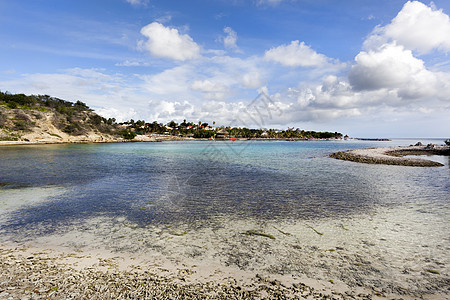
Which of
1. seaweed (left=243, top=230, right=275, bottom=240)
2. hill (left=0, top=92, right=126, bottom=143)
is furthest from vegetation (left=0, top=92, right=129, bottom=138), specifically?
seaweed (left=243, top=230, right=275, bottom=240)

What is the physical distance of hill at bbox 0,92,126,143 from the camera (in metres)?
97.2

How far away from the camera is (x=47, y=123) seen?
115562 millimetres

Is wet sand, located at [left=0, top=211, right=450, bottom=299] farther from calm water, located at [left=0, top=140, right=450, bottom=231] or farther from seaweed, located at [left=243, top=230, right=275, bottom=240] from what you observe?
calm water, located at [left=0, top=140, right=450, bottom=231]

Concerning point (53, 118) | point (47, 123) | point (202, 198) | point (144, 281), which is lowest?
point (202, 198)

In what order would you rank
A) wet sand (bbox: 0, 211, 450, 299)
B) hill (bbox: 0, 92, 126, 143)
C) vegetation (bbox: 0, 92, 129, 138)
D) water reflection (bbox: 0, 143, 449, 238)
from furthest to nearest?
vegetation (bbox: 0, 92, 129, 138), hill (bbox: 0, 92, 126, 143), water reflection (bbox: 0, 143, 449, 238), wet sand (bbox: 0, 211, 450, 299)

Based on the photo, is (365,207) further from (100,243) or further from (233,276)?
(100,243)

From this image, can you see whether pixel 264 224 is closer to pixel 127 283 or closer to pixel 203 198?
pixel 203 198

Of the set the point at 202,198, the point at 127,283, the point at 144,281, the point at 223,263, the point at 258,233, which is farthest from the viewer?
the point at 202,198

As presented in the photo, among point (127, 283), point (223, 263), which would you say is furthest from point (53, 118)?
point (223, 263)

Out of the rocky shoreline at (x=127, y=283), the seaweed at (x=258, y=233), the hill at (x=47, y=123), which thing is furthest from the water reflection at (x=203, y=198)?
the hill at (x=47, y=123)

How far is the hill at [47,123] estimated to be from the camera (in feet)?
319

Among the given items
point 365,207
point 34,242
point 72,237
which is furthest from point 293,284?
point 365,207

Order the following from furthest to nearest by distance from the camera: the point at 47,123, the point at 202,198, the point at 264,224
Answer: the point at 47,123 < the point at 202,198 < the point at 264,224

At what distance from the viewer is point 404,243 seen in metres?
8.64
